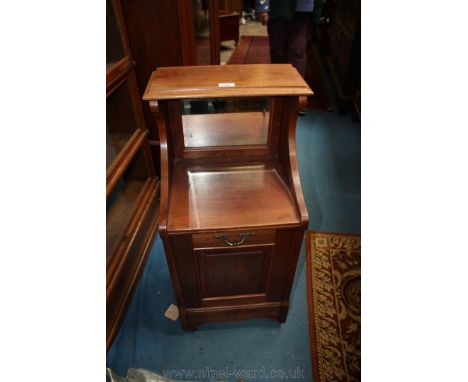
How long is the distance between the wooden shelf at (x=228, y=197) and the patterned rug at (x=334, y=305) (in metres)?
0.77

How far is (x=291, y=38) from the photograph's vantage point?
8.98ft

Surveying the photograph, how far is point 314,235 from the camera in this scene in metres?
1.95

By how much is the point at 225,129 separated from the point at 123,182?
0.87 meters

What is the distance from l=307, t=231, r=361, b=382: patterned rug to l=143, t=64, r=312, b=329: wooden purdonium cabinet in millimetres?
227

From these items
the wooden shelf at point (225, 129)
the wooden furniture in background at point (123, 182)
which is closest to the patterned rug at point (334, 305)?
the wooden shelf at point (225, 129)

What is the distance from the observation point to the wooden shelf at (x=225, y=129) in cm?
131

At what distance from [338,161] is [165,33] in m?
1.77

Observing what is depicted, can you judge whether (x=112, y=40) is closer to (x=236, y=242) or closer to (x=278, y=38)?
(x=236, y=242)

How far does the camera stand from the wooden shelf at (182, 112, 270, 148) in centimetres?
131

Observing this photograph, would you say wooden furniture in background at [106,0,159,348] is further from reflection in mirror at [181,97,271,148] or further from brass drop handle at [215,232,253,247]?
brass drop handle at [215,232,253,247]

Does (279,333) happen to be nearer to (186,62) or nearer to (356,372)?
(356,372)

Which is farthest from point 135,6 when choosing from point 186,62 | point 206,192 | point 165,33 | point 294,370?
point 294,370

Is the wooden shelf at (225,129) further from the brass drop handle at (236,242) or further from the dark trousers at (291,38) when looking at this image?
the dark trousers at (291,38)

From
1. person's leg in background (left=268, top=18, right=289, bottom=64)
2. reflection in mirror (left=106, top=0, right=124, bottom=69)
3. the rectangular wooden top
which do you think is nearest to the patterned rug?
the rectangular wooden top
